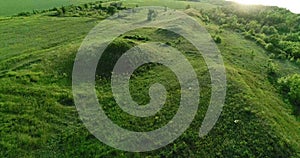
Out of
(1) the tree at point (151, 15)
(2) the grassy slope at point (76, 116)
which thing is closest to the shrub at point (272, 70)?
(2) the grassy slope at point (76, 116)

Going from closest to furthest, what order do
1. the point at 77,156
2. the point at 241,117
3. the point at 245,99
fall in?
the point at 77,156, the point at 241,117, the point at 245,99

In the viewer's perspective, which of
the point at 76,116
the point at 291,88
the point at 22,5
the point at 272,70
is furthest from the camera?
the point at 22,5

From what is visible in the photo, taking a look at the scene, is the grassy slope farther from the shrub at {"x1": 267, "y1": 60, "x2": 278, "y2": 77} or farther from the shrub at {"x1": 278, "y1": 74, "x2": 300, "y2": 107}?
the shrub at {"x1": 278, "y1": 74, "x2": 300, "y2": 107}

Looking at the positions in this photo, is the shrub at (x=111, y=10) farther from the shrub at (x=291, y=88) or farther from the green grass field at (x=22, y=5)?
the shrub at (x=291, y=88)

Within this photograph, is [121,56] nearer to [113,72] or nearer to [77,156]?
[113,72]

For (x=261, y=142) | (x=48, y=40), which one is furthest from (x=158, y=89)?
(x=48, y=40)

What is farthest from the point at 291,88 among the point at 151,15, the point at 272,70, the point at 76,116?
the point at 151,15

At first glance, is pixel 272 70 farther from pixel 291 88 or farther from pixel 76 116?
pixel 76 116

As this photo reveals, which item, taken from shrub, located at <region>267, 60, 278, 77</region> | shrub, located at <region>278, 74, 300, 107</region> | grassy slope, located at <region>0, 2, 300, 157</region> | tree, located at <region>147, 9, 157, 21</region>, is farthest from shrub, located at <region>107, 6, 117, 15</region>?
shrub, located at <region>278, 74, 300, 107</region>
